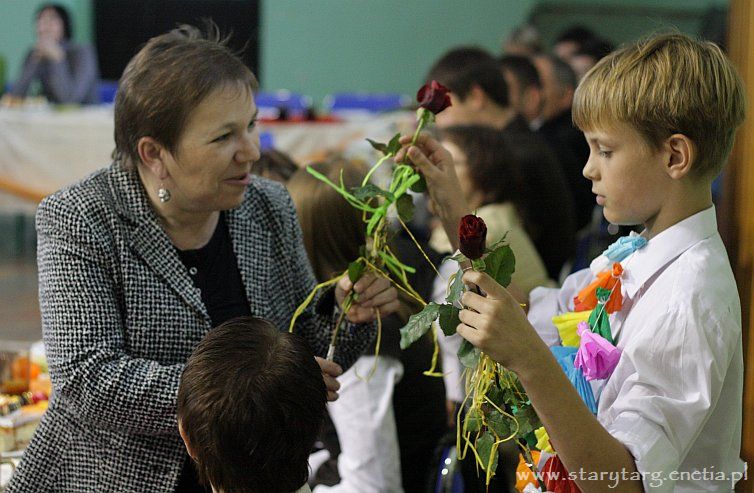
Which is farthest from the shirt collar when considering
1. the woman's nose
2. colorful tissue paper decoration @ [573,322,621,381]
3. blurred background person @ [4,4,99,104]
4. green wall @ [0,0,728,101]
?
green wall @ [0,0,728,101]

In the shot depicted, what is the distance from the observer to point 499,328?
134 centimetres

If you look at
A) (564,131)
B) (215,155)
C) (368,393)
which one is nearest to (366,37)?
(564,131)

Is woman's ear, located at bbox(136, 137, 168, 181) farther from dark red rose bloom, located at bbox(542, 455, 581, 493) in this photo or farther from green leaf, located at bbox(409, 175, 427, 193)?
dark red rose bloom, located at bbox(542, 455, 581, 493)

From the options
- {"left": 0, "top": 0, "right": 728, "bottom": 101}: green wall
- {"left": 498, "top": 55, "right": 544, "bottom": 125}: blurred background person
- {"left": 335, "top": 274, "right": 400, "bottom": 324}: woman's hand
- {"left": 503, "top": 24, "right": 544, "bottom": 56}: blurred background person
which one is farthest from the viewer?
{"left": 0, "top": 0, "right": 728, "bottom": 101}: green wall

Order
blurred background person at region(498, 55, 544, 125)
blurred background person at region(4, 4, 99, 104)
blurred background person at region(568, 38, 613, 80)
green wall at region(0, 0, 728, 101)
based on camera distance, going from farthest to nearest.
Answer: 1. green wall at region(0, 0, 728, 101)
2. blurred background person at region(4, 4, 99, 104)
3. blurred background person at region(568, 38, 613, 80)
4. blurred background person at region(498, 55, 544, 125)

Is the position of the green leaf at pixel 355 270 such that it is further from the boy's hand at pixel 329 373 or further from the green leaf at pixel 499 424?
the green leaf at pixel 499 424

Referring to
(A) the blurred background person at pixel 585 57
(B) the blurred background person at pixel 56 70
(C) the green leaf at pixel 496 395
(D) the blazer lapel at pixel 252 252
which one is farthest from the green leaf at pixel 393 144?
(B) the blurred background person at pixel 56 70

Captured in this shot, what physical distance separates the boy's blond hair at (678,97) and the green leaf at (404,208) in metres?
0.42

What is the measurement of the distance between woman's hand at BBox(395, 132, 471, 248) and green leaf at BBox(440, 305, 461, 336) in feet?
1.50

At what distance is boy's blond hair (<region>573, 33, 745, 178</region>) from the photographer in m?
1.49

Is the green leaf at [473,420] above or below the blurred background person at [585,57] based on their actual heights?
above

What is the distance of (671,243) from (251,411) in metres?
0.72

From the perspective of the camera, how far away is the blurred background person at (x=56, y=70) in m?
8.12

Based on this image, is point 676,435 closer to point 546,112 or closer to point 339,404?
point 339,404
